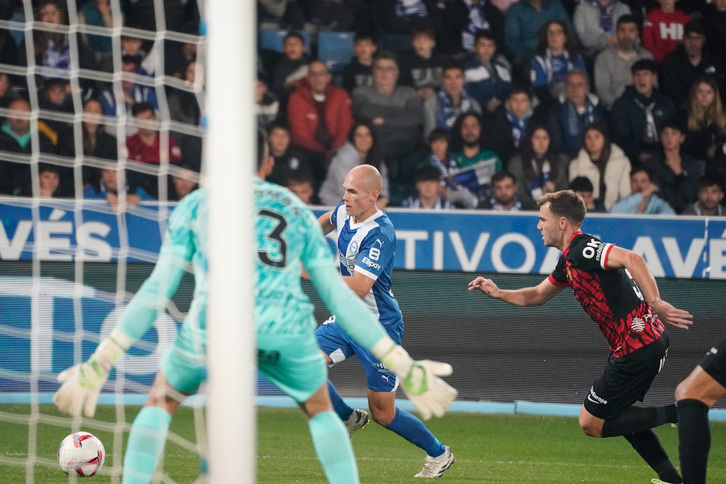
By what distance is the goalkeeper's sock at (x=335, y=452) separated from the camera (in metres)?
3.71

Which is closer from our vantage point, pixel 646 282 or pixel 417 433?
pixel 646 282

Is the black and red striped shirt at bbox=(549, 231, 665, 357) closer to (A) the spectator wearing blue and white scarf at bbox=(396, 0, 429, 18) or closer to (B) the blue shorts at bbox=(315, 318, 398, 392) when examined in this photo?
(B) the blue shorts at bbox=(315, 318, 398, 392)

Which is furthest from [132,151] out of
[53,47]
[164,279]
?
[164,279]

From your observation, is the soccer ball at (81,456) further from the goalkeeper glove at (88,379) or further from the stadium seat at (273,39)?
the stadium seat at (273,39)

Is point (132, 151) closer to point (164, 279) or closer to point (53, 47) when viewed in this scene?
point (53, 47)

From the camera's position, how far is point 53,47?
31.1 ft

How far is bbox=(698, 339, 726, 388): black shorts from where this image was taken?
4555mm

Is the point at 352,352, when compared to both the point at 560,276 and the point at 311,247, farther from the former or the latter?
the point at 311,247

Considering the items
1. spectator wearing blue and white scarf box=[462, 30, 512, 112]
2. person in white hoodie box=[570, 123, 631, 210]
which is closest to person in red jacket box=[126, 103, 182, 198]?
spectator wearing blue and white scarf box=[462, 30, 512, 112]

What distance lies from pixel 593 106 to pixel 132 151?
4895 mm

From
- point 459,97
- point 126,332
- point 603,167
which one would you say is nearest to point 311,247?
point 126,332

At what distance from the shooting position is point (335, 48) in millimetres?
11094

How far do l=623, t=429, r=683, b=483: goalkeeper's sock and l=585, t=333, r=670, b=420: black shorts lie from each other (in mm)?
189

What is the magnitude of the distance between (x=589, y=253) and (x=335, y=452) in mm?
A: 2345
